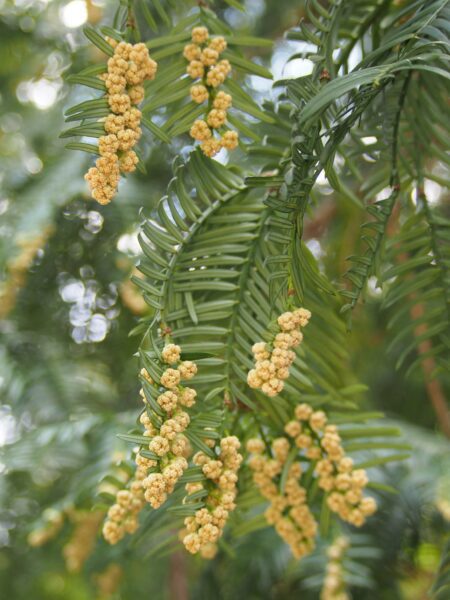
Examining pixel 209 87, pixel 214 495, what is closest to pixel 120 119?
pixel 209 87

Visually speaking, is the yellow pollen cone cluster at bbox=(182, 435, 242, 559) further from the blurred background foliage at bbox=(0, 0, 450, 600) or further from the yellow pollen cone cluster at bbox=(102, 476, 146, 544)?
the blurred background foliage at bbox=(0, 0, 450, 600)

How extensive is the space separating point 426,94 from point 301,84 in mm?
175

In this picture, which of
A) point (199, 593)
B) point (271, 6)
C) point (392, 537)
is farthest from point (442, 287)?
point (271, 6)

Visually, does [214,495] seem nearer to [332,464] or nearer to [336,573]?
[332,464]

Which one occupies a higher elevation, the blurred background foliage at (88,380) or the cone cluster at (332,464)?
the blurred background foliage at (88,380)

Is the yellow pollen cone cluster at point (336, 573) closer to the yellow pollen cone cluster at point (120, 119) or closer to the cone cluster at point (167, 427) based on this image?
the cone cluster at point (167, 427)

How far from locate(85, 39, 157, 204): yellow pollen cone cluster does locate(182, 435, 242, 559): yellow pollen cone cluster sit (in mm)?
184

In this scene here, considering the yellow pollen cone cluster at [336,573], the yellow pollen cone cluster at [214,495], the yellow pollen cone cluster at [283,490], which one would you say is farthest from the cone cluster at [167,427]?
the yellow pollen cone cluster at [336,573]

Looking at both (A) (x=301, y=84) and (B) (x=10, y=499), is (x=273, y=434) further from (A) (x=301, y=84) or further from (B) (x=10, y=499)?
(B) (x=10, y=499)

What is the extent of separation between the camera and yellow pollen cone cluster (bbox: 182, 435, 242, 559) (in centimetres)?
44

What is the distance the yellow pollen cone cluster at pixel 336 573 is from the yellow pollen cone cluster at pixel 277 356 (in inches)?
23.4

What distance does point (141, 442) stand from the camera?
45 centimetres

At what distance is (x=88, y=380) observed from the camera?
1.20m

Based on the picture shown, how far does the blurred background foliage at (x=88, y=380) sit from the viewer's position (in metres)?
1.06
